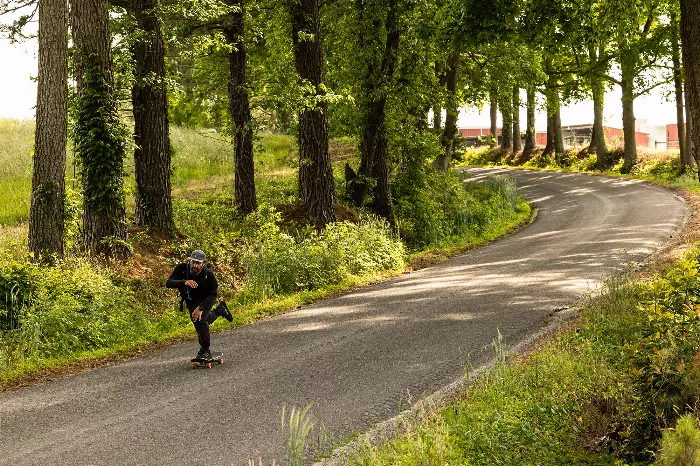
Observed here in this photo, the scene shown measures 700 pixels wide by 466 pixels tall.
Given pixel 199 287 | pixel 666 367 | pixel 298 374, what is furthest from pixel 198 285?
pixel 666 367

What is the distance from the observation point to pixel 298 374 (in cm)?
967

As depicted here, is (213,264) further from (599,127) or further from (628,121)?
(599,127)

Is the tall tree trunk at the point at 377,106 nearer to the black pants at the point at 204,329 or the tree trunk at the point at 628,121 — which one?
the black pants at the point at 204,329

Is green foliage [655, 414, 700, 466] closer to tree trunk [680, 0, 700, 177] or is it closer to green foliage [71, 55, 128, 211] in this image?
tree trunk [680, 0, 700, 177]

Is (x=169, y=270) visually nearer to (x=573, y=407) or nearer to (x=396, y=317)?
(x=396, y=317)

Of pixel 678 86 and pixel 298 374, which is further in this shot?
pixel 678 86

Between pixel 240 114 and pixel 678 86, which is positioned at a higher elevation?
pixel 678 86

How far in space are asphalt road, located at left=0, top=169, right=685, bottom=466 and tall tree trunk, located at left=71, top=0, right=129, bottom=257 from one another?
14.6ft

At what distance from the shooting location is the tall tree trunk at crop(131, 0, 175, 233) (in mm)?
16620

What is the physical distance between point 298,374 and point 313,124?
1207cm

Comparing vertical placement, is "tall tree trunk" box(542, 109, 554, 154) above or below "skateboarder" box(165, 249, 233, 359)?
above

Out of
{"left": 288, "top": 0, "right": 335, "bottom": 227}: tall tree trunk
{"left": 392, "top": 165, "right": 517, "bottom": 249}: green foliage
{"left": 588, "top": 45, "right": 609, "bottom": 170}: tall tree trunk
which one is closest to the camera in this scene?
{"left": 288, "top": 0, "right": 335, "bottom": 227}: tall tree trunk

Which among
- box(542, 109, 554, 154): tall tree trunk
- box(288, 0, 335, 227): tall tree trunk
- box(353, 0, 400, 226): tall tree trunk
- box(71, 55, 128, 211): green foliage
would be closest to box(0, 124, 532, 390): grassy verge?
box(71, 55, 128, 211): green foliage

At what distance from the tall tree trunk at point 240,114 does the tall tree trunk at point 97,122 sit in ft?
21.5
